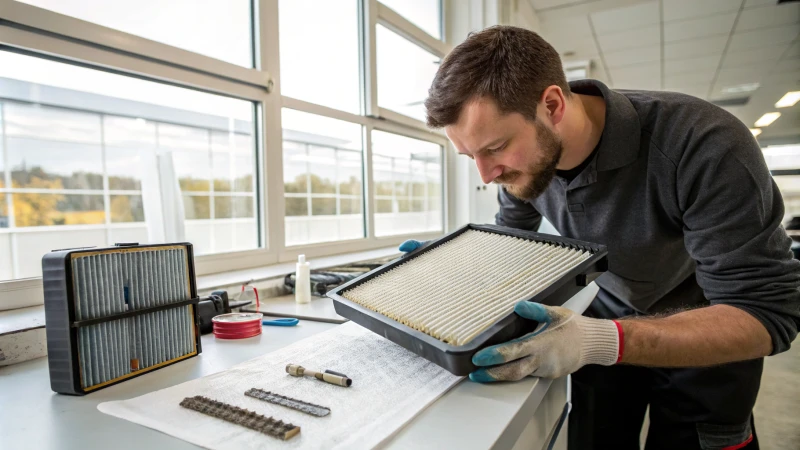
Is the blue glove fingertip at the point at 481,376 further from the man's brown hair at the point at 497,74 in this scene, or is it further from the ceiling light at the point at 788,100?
the ceiling light at the point at 788,100

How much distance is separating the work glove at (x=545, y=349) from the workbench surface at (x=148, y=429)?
3 cm

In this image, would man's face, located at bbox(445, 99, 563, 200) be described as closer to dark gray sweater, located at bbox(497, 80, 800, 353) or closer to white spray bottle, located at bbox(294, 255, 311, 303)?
dark gray sweater, located at bbox(497, 80, 800, 353)

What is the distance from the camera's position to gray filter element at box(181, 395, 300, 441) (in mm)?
528

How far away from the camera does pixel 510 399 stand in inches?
24.6

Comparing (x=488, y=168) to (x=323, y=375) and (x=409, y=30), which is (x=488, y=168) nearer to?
(x=323, y=375)

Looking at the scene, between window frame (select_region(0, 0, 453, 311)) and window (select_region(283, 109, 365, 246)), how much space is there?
0.06m

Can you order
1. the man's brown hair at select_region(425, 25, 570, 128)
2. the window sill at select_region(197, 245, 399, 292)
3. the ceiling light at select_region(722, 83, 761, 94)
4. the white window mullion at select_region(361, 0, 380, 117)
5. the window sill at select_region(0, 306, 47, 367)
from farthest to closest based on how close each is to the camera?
the ceiling light at select_region(722, 83, 761, 94)
the white window mullion at select_region(361, 0, 380, 117)
the window sill at select_region(197, 245, 399, 292)
the man's brown hair at select_region(425, 25, 570, 128)
the window sill at select_region(0, 306, 47, 367)

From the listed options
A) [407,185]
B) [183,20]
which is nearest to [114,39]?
[183,20]

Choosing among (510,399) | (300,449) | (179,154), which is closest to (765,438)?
(510,399)

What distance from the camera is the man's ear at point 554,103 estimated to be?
1014 millimetres

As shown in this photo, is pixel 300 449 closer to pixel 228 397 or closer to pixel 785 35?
pixel 228 397

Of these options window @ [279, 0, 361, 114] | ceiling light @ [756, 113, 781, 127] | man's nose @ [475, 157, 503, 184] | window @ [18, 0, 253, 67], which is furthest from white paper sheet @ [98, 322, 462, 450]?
ceiling light @ [756, 113, 781, 127]

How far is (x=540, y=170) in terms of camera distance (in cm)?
106

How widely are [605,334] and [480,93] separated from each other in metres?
0.54
